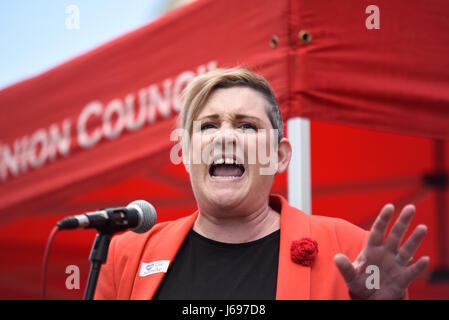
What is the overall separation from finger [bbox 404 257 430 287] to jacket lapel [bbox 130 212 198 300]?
701 millimetres

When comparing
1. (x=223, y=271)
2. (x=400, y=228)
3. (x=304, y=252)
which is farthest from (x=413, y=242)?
(x=223, y=271)

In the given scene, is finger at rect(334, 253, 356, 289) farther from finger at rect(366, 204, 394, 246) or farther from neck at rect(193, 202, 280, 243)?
neck at rect(193, 202, 280, 243)

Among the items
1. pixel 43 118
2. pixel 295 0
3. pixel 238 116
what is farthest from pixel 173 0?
pixel 238 116

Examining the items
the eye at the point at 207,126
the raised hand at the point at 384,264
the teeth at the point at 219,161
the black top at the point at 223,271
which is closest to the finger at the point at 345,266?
the raised hand at the point at 384,264

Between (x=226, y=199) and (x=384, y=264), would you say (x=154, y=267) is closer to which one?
(x=226, y=199)

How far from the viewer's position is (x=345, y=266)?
119 cm

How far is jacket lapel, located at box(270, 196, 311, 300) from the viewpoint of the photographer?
1336 millimetres

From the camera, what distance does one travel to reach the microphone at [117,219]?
3.86 feet

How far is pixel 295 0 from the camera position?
2.00 m

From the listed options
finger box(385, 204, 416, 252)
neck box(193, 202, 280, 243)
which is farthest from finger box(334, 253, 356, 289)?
neck box(193, 202, 280, 243)

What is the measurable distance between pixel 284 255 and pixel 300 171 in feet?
1.75
